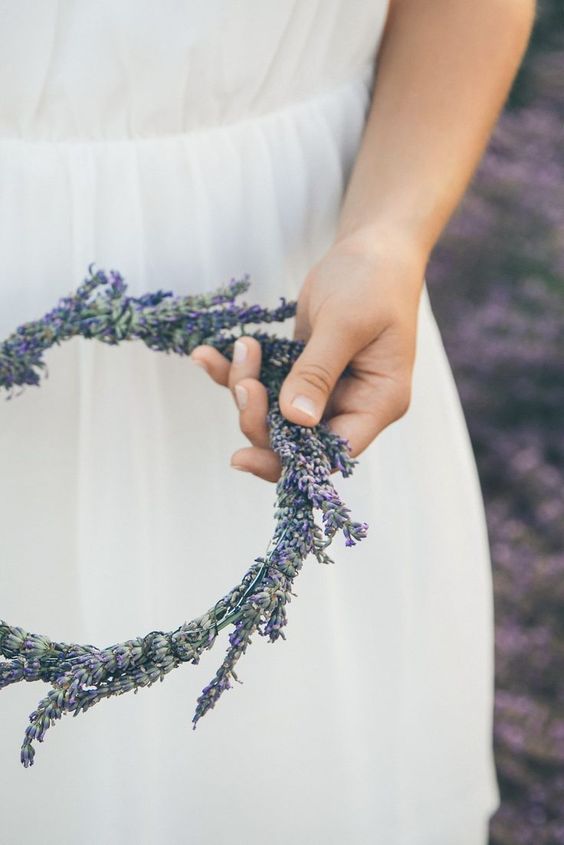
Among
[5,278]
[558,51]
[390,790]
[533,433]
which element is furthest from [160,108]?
[558,51]

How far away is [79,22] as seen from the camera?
3.47 ft

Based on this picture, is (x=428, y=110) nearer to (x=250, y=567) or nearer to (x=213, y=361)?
(x=213, y=361)

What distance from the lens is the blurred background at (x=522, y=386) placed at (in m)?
2.94

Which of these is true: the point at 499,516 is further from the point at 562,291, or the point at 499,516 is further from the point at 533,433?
the point at 562,291

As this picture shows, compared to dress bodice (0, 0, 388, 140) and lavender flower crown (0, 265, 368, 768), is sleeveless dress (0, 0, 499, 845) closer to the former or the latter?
dress bodice (0, 0, 388, 140)

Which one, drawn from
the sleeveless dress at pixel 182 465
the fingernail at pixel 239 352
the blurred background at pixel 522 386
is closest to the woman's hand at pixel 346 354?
the fingernail at pixel 239 352

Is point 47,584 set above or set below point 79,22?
below

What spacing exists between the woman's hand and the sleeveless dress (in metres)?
0.14

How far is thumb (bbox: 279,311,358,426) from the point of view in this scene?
3.29 ft

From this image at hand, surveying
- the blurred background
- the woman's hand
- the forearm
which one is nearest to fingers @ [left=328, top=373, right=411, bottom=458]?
the woman's hand

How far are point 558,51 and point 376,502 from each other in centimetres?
342

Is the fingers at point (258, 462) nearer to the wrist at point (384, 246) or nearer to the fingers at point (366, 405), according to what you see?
the fingers at point (366, 405)

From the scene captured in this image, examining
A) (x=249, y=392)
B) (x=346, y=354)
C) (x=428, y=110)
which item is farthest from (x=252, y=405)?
(x=428, y=110)

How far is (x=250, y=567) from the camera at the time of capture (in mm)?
911
